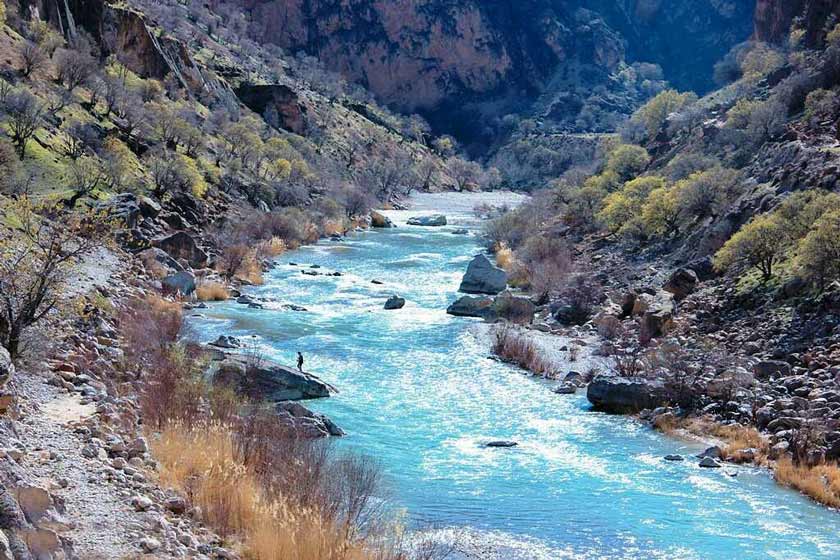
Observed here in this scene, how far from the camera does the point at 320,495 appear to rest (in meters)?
9.46

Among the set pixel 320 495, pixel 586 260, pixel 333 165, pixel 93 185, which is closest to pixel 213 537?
pixel 320 495

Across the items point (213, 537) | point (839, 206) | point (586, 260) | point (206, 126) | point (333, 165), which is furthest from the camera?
point (333, 165)

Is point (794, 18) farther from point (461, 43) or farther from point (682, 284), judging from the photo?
point (461, 43)

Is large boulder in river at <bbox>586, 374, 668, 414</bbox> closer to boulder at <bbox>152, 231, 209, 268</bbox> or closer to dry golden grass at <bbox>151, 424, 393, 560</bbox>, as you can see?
dry golden grass at <bbox>151, 424, 393, 560</bbox>

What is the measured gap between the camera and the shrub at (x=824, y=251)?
1927cm

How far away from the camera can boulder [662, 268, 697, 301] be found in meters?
24.6

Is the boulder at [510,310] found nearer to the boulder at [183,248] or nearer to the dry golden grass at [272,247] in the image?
the boulder at [183,248]

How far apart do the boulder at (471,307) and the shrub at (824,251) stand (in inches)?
428

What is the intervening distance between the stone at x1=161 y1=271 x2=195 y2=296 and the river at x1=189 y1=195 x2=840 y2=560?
1329mm

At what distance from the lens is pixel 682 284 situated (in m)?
24.8

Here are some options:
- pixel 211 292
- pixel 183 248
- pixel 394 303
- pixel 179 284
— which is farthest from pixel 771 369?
pixel 183 248

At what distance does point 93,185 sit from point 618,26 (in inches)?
7173

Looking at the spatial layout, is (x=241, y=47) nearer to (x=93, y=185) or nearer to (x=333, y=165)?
(x=333, y=165)

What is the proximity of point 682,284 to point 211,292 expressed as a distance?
1632cm
